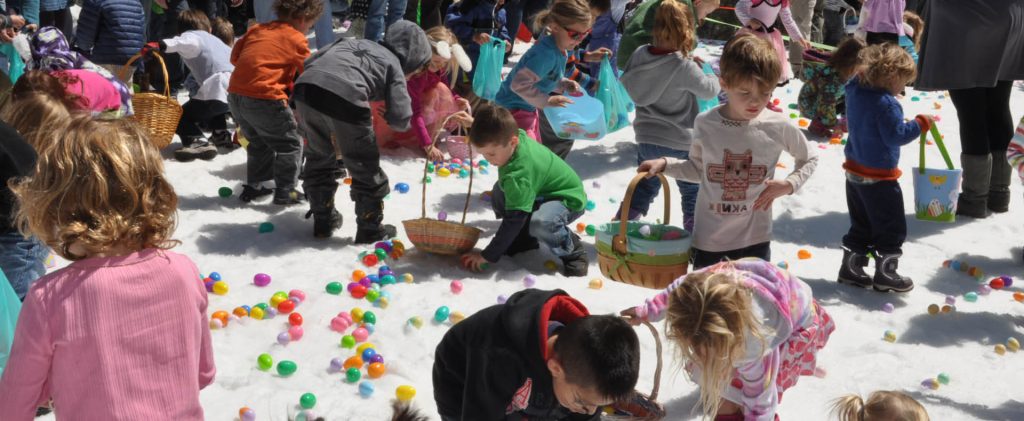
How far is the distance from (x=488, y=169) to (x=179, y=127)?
2.24 metres

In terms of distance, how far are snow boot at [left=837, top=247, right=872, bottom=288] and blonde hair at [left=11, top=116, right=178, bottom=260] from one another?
3961 millimetres

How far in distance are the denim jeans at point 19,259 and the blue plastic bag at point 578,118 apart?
3280 millimetres

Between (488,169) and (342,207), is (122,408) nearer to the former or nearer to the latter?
(342,207)

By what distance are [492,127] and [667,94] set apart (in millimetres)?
1500

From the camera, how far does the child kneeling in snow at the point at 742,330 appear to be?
2934 millimetres

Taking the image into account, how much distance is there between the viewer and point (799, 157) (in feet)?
14.1

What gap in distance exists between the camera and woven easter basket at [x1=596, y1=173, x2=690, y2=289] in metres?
4.10

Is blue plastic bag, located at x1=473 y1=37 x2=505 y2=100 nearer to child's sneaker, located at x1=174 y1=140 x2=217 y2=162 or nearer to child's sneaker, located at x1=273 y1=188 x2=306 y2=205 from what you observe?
child's sneaker, located at x1=273 y1=188 x2=306 y2=205

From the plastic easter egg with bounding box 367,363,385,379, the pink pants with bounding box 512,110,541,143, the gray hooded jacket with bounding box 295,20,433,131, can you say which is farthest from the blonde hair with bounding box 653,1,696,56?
the plastic easter egg with bounding box 367,363,385,379

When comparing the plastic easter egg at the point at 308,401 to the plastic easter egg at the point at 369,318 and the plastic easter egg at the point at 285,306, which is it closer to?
the plastic easter egg at the point at 369,318

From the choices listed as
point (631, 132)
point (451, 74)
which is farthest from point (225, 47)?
point (631, 132)

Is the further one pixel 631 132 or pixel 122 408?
pixel 631 132

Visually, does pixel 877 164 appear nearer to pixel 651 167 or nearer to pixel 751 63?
pixel 751 63

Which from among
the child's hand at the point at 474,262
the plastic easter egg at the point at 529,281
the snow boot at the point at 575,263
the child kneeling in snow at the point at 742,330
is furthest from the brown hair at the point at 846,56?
the child kneeling in snow at the point at 742,330
